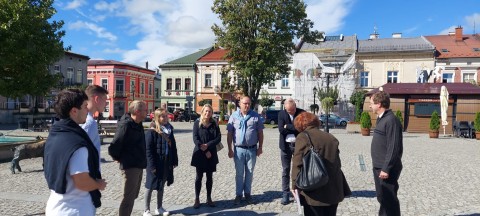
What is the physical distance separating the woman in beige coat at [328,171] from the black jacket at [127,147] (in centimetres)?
194

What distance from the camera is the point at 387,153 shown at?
423 centimetres

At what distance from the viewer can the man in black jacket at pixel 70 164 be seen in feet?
7.91

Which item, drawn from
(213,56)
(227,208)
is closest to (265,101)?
(213,56)

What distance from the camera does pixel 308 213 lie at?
3807mm

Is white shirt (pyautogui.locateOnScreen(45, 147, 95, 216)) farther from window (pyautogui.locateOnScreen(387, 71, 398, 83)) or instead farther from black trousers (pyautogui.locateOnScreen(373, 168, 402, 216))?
window (pyautogui.locateOnScreen(387, 71, 398, 83))

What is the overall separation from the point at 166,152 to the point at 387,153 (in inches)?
117

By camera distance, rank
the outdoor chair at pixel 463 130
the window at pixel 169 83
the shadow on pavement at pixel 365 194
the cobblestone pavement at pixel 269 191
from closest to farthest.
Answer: the cobblestone pavement at pixel 269 191, the shadow on pavement at pixel 365 194, the outdoor chair at pixel 463 130, the window at pixel 169 83

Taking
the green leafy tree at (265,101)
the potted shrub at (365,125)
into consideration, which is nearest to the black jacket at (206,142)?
the potted shrub at (365,125)

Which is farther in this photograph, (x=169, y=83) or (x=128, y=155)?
(x=169, y=83)

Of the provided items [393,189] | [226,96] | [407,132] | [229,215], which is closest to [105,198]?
[229,215]

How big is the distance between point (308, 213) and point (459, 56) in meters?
40.5

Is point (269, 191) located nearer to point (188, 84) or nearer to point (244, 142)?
point (244, 142)

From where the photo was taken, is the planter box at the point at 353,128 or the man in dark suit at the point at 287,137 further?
the planter box at the point at 353,128

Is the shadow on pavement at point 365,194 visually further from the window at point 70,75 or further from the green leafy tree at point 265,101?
the window at point 70,75
